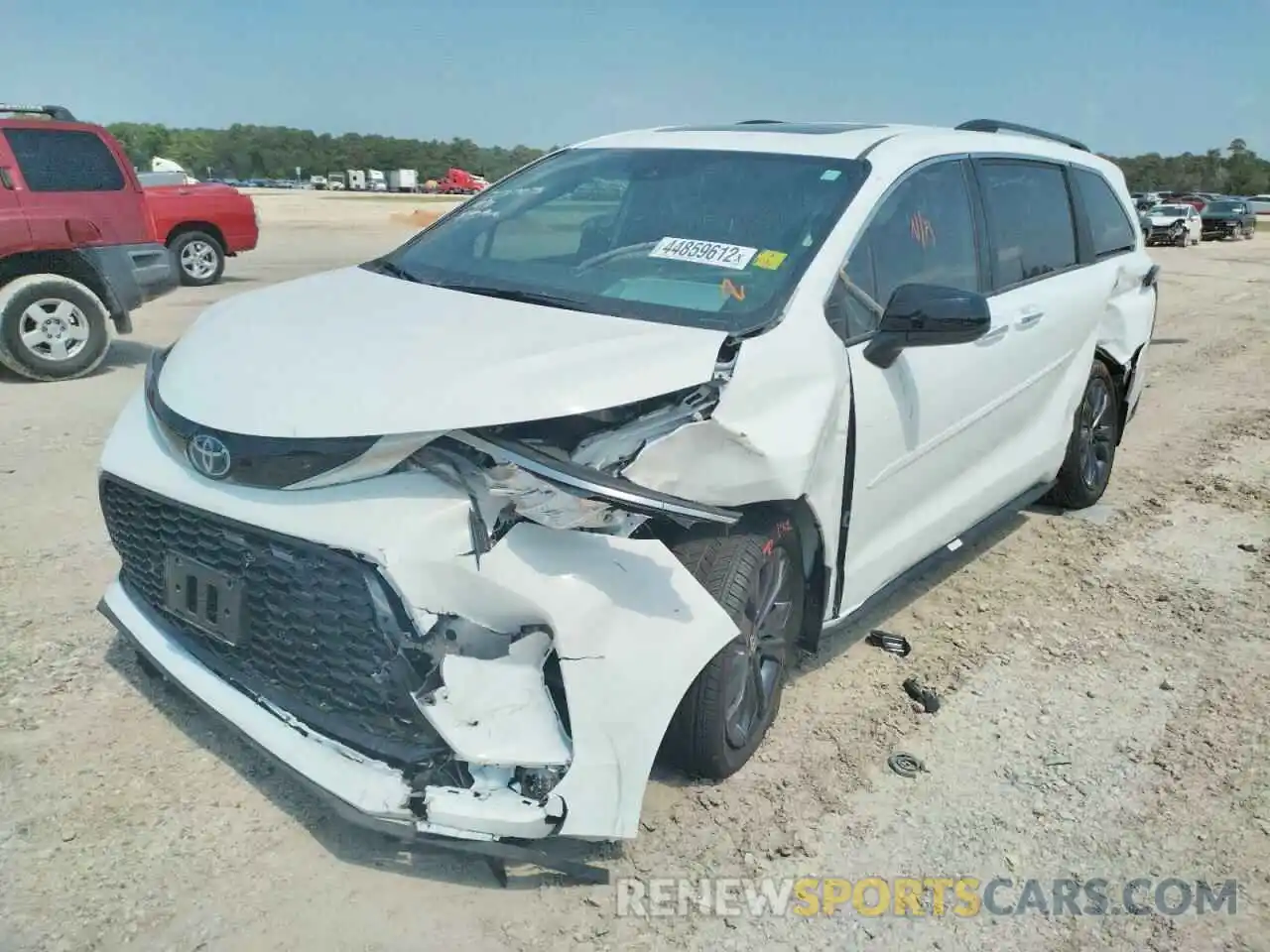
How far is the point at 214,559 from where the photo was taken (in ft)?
8.75

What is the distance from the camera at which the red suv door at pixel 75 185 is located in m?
8.30

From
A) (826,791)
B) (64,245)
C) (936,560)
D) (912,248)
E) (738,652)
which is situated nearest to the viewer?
(738,652)

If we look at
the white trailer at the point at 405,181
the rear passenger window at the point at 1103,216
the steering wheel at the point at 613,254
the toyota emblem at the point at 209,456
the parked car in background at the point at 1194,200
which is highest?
the rear passenger window at the point at 1103,216

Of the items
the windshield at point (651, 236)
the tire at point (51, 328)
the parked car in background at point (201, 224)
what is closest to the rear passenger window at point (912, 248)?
the windshield at point (651, 236)

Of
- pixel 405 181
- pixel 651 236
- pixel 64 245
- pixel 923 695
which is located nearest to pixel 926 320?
pixel 651 236

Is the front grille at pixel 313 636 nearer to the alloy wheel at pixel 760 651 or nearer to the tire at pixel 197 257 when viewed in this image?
the alloy wheel at pixel 760 651

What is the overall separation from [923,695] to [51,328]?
24.3ft

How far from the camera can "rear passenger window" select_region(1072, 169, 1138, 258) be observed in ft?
16.9

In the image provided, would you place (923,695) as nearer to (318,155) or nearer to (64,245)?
(64,245)

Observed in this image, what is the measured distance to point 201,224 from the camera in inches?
568

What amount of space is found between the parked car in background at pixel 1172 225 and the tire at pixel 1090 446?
27525mm

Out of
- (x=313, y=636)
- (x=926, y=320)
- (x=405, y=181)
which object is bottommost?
(x=405, y=181)

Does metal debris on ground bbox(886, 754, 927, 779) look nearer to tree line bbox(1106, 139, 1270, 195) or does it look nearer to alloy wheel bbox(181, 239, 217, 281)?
alloy wheel bbox(181, 239, 217, 281)

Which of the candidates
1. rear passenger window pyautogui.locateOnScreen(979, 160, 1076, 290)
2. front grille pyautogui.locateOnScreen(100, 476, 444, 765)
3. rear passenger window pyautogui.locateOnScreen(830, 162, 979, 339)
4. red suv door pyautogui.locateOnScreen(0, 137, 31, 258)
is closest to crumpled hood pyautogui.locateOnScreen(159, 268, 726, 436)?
front grille pyautogui.locateOnScreen(100, 476, 444, 765)
